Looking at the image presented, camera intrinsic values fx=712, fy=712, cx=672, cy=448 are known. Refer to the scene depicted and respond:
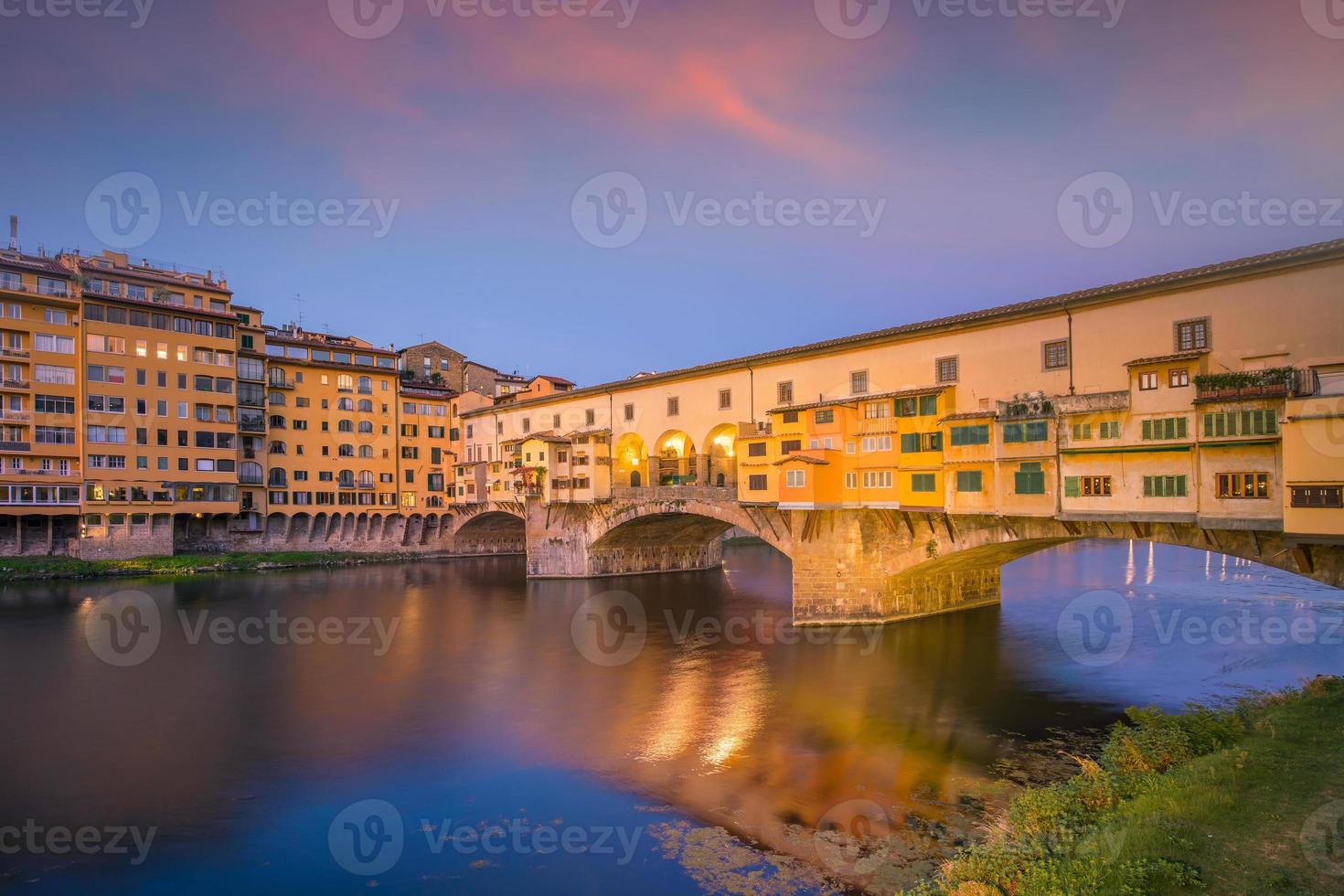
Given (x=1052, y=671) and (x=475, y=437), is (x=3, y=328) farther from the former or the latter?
(x=1052, y=671)

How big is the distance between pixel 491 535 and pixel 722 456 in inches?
1369

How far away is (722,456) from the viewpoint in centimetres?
4647

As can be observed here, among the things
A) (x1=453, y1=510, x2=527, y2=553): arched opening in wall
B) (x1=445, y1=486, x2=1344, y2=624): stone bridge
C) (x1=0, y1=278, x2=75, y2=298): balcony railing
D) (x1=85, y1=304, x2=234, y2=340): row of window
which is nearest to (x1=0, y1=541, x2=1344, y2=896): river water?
(x1=445, y1=486, x2=1344, y2=624): stone bridge

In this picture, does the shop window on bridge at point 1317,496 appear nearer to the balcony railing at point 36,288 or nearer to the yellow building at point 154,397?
the yellow building at point 154,397

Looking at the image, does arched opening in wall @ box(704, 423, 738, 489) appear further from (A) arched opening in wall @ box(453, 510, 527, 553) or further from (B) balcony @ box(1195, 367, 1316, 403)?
(A) arched opening in wall @ box(453, 510, 527, 553)

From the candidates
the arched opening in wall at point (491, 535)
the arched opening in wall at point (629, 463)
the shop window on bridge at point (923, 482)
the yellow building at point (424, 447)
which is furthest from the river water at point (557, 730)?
the arched opening in wall at point (491, 535)

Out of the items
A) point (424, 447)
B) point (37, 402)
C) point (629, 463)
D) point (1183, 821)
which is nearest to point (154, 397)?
point (37, 402)

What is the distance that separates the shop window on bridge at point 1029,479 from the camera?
24.4 m

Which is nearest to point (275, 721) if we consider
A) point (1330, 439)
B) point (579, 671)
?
point (579, 671)

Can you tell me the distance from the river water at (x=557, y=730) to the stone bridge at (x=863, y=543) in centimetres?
188

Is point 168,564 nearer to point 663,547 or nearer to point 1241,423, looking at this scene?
point 663,547

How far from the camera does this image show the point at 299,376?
6316 centimetres

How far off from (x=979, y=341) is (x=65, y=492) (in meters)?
59.4

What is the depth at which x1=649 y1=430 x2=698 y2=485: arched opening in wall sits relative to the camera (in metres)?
45.1
